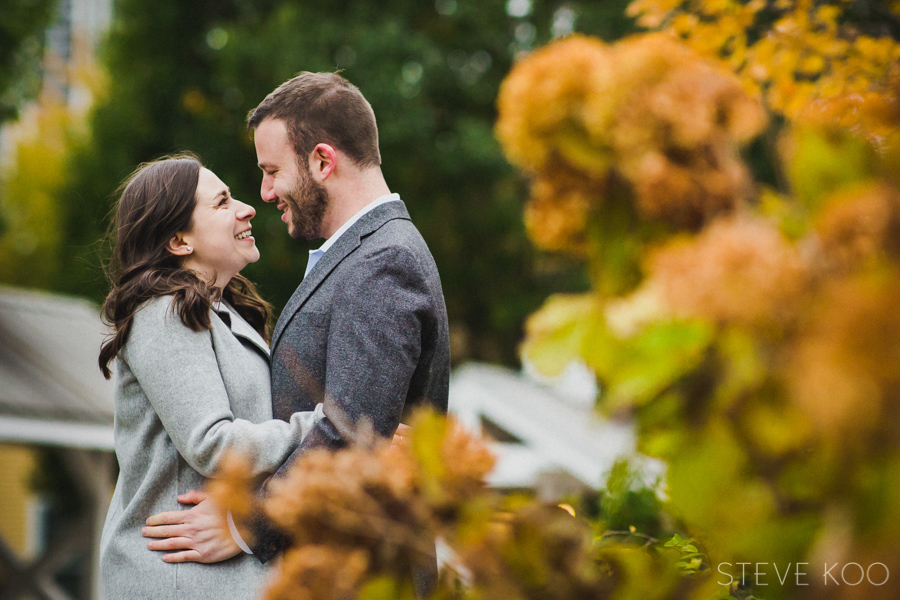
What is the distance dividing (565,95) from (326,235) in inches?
59.9

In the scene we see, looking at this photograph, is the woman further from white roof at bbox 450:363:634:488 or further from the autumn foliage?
white roof at bbox 450:363:634:488

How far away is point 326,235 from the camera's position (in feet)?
7.75

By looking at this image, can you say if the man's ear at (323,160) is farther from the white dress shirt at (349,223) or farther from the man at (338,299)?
the white dress shirt at (349,223)

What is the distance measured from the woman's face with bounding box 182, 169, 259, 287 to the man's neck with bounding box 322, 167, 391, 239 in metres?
0.23

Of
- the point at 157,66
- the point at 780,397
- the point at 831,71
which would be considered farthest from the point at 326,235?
the point at 157,66

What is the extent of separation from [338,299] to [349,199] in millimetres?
370

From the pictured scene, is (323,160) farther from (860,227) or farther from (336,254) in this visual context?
(860,227)

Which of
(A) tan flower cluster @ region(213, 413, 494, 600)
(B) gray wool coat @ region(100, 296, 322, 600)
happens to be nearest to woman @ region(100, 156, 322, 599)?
(B) gray wool coat @ region(100, 296, 322, 600)

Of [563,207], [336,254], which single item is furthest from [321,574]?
[336,254]

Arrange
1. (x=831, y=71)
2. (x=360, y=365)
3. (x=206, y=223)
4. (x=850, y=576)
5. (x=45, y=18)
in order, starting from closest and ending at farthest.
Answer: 1. (x=850, y=576)
2. (x=360, y=365)
3. (x=206, y=223)
4. (x=831, y=71)
5. (x=45, y=18)

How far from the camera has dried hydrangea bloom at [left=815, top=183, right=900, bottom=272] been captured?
0.70 m

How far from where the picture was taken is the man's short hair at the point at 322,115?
88.7 inches

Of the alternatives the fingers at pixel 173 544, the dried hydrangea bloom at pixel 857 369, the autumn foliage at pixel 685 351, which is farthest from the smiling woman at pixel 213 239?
the dried hydrangea bloom at pixel 857 369

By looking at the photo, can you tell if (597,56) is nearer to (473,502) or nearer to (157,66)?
(473,502)
